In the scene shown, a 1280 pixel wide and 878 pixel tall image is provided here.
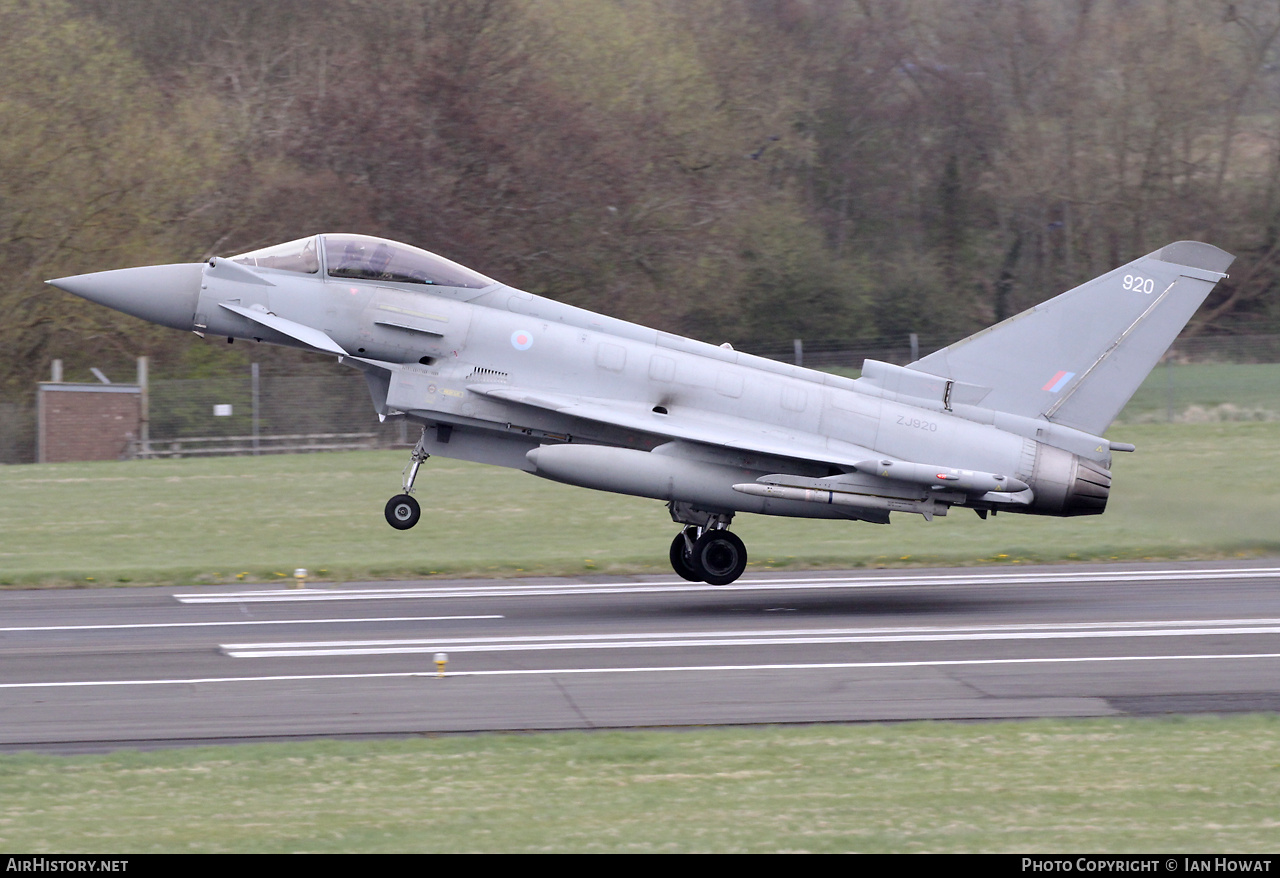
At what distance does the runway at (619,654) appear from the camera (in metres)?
10.1

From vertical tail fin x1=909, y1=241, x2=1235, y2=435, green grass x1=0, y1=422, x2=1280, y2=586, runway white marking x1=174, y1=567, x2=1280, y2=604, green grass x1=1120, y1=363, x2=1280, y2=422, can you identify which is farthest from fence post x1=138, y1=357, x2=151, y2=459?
green grass x1=1120, y1=363, x2=1280, y2=422

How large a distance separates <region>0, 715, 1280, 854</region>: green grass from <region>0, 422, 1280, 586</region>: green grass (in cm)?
935

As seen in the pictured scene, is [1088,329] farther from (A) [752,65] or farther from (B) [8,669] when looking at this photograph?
(A) [752,65]

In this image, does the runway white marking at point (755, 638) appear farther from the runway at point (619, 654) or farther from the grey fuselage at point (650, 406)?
the grey fuselage at point (650, 406)

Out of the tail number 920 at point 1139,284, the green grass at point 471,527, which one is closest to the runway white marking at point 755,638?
the green grass at point 471,527

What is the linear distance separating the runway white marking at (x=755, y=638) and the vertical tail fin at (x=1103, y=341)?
118 inches

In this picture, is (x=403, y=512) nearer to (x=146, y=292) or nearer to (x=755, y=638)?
(x=146, y=292)

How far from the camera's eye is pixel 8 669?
1191cm

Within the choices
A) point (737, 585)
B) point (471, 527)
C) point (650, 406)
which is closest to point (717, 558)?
point (737, 585)

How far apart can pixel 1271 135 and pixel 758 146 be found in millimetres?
16527

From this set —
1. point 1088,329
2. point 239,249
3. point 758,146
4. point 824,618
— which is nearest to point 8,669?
point 824,618

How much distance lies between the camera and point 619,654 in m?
12.5

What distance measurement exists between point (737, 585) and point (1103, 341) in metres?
5.27

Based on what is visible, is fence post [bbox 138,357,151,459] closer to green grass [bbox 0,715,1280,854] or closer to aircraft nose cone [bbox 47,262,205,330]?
aircraft nose cone [bbox 47,262,205,330]
